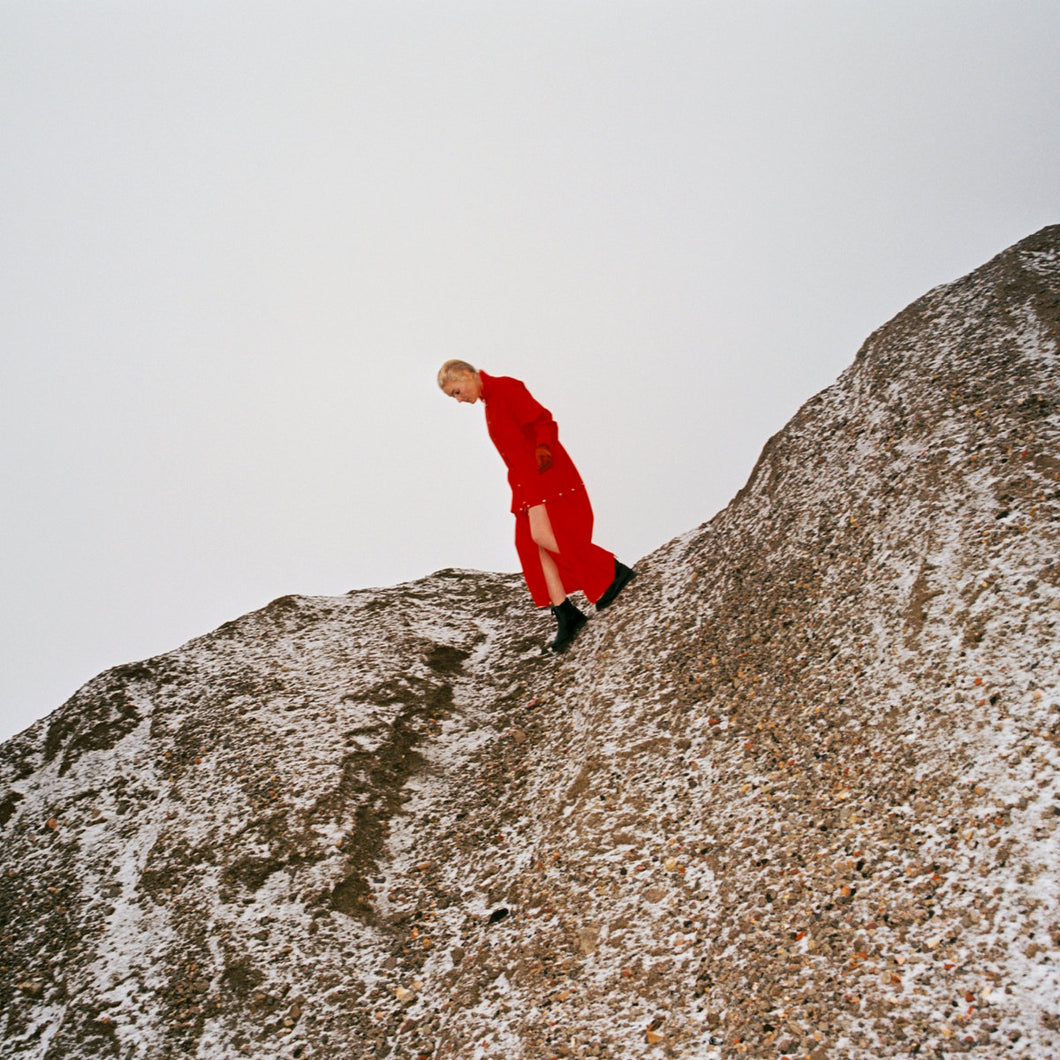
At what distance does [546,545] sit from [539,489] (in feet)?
1.72

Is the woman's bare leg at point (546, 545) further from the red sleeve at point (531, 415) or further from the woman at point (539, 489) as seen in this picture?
the red sleeve at point (531, 415)

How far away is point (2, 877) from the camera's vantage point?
6820mm

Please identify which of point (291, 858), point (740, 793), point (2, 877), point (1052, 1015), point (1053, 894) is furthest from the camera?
point (2, 877)

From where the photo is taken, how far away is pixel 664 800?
5516 millimetres

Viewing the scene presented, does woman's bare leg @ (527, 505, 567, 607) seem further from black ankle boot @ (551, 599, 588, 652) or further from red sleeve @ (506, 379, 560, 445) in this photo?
red sleeve @ (506, 379, 560, 445)

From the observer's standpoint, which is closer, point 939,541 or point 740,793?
point 740,793

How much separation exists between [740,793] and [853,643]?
136 centimetres

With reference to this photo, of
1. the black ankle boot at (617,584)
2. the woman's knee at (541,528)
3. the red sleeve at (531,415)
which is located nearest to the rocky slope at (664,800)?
the black ankle boot at (617,584)

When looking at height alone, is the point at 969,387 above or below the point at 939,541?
above

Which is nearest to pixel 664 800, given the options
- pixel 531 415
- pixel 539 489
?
pixel 539 489

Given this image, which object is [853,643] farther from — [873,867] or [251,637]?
[251,637]

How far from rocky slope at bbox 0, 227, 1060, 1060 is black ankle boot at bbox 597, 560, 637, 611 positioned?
0.45 feet

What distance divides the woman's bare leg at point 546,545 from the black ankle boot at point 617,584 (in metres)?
0.49

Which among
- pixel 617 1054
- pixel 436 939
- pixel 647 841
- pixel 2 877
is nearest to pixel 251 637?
pixel 2 877
